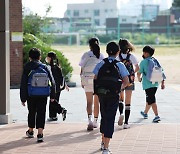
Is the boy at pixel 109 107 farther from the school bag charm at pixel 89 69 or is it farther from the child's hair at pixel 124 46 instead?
the child's hair at pixel 124 46

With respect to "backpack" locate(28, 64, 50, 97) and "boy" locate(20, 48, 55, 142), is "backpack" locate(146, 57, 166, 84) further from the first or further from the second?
"backpack" locate(28, 64, 50, 97)

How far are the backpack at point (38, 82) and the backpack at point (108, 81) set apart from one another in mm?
1261

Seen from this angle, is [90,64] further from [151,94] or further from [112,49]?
[112,49]

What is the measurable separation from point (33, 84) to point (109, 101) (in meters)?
1.56

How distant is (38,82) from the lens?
9.37 meters

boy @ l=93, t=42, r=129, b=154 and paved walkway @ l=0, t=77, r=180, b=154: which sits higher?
boy @ l=93, t=42, r=129, b=154

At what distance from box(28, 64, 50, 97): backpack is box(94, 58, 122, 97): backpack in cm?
126

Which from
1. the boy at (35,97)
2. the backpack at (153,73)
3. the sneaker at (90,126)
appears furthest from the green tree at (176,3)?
the boy at (35,97)

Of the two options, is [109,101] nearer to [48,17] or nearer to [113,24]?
[48,17]

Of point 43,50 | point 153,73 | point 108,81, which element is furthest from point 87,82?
point 43,50

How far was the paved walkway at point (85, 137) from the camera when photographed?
897 cm

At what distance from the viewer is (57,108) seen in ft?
38.3

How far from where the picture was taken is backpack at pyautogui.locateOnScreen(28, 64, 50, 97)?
9.36 metres

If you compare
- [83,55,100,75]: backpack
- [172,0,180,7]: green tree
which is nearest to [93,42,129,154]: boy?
[83,55,100,75]: backpack
